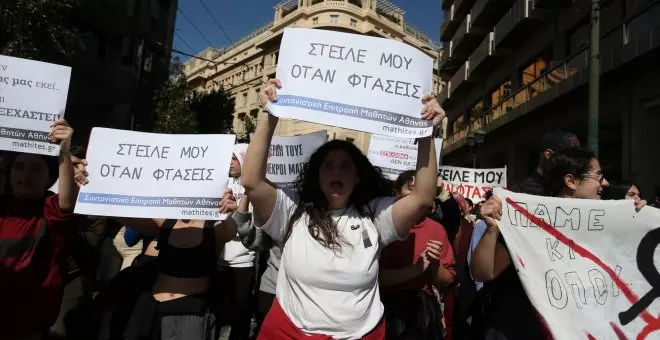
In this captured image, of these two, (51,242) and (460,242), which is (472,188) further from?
(51,242)

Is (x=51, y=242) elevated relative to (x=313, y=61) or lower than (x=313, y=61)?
lower

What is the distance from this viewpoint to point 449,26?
106ft

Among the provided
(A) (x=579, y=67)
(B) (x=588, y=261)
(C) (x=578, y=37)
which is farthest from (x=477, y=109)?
(B) (x=588, y=261)

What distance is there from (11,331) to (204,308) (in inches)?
39.1

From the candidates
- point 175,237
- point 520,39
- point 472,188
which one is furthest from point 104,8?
point 520,39

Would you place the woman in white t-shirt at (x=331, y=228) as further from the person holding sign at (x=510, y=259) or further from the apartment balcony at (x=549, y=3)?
the apartment balcony at (x=549, y=3)

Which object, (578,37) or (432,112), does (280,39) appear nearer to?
(578,37)

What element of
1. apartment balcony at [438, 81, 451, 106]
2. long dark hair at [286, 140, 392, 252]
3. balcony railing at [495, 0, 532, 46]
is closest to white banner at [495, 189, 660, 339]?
long dark hair at [286, 140, 392, 252]

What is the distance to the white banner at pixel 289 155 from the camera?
4109 millimetres

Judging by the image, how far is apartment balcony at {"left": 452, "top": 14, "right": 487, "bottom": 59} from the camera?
26266 mm

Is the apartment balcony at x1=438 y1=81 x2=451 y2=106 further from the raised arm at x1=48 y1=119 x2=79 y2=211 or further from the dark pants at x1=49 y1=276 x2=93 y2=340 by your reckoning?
the raised arm at x1=48 y1=119 x2=79 y2=211

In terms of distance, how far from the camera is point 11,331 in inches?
97.5

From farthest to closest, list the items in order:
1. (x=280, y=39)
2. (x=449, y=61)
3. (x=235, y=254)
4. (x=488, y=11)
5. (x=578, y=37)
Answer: (x=280, y=39)
(x=449, y=61)
(x=488, y=11)
(x=578, y=37)
(x=235, y=254)

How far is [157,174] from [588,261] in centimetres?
250
